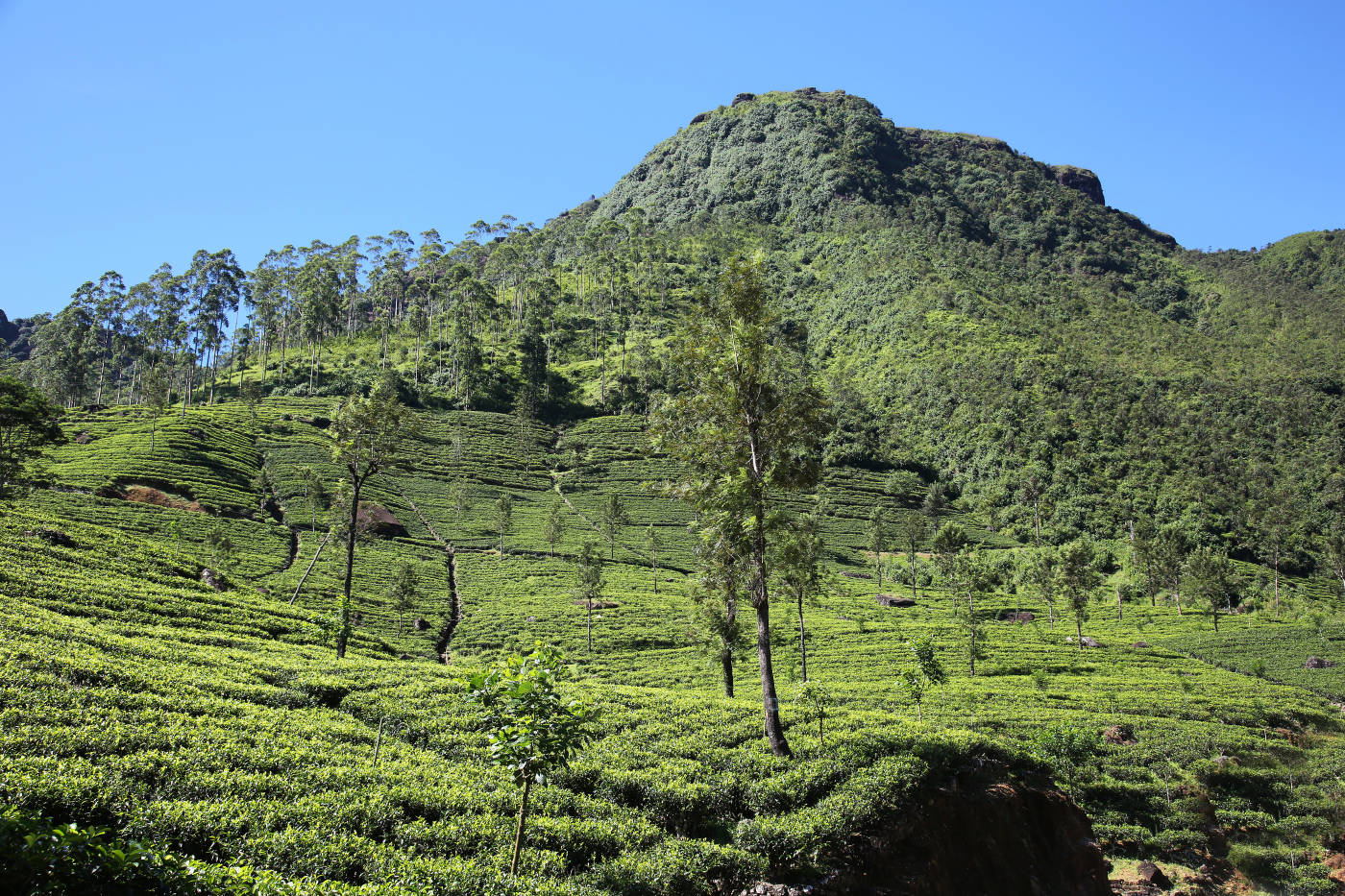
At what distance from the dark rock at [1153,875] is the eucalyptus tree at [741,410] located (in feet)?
59.6

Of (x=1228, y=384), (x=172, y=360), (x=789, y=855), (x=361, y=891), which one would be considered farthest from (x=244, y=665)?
(x=1228, y=384)

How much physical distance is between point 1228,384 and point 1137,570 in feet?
242

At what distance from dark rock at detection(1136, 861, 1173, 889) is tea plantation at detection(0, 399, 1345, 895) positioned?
4.96ft

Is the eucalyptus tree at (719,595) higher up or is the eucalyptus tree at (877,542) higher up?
the eucalyptus tree at (719,595)

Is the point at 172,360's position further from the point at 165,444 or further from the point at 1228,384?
the point at 1228,384

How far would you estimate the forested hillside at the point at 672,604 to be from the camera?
475 inches

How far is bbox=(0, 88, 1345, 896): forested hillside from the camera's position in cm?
1205

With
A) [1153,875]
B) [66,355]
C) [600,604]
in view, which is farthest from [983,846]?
[66,355]

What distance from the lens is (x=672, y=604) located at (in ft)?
207

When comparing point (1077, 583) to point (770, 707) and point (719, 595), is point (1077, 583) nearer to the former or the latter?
point (719, 595)

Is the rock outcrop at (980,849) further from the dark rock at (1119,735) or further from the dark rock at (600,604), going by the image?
the dark rock at (600,604)

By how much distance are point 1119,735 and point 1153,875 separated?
12.4 meters

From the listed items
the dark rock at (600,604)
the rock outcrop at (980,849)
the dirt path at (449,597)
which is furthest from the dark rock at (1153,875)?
the dark rock at (600,604)

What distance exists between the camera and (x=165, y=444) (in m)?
78.9
